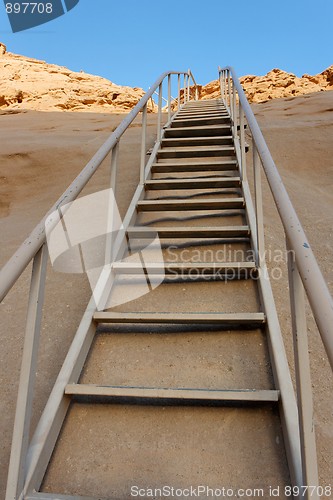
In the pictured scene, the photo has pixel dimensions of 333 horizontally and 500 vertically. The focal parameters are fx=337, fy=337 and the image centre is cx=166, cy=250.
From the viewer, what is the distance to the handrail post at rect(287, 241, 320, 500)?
1033 millimetres

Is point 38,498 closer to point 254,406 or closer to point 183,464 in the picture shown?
point 183,464

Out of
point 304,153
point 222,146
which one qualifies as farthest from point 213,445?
point 304,153

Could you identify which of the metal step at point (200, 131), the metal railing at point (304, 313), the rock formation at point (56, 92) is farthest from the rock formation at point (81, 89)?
the metal railing at point (304, 313)

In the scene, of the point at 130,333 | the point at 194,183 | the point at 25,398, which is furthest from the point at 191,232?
the point at 25,398

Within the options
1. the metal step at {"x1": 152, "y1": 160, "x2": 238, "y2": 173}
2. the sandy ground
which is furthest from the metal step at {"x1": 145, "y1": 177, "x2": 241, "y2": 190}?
the sandy ground

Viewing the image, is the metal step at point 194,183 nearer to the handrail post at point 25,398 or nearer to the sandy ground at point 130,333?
the sandy ground at point 130,333

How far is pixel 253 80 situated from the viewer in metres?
24.6

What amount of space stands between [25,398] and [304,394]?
0.91 meters

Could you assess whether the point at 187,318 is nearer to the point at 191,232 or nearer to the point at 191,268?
the point at 191,268

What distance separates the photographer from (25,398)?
44.8 inches

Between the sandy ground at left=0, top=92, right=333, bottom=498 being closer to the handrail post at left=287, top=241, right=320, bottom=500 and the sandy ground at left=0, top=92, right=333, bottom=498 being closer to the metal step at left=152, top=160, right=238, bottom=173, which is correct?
the handrail post at left=287, top=241, right=320, bottom=500

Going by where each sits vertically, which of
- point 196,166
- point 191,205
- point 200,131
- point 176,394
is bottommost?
point 176,394

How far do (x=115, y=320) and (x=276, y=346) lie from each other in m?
0.84

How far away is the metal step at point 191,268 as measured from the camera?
211cm
